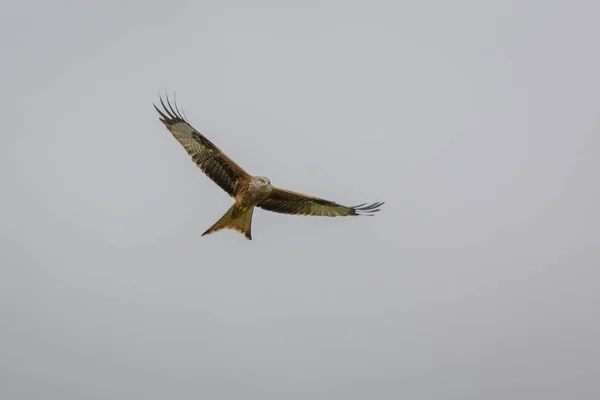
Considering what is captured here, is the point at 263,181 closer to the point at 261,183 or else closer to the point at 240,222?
the point at 261,183

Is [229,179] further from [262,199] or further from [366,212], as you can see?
[366,212]

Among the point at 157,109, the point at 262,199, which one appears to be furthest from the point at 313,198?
the point at 157,109

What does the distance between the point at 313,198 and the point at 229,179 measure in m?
1.91

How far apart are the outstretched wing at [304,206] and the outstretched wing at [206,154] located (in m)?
0.92

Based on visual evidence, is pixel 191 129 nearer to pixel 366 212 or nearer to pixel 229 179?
pixel 229 179

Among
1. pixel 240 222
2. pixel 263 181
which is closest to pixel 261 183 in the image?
pixel 263 181

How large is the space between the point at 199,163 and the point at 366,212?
150 inches

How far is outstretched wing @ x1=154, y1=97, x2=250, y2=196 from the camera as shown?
32562 millimetres

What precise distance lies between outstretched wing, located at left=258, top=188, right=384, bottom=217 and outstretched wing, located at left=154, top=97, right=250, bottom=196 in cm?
92

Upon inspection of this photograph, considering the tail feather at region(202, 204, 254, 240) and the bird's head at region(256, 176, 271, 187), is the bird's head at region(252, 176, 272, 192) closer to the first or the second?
the bird's head at region(256, 176, 271, 187)

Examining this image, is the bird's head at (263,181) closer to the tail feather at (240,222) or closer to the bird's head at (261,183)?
the bird's head at (261,183)

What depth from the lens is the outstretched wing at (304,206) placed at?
110 ft

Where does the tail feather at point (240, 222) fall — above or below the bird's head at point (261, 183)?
below

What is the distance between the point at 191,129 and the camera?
32562 mm
